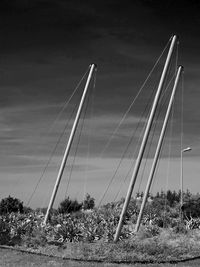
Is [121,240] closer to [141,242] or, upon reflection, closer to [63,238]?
[141,242]

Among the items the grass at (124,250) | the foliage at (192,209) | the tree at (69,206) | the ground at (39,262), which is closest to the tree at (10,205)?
the tree at (69,206)

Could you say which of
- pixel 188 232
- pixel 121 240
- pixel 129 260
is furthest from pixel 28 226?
pixel 188 232

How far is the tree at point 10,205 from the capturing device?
1627 inches

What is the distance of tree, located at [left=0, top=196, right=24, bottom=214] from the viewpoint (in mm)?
41331

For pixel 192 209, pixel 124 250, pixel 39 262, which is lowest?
pixel 39 262

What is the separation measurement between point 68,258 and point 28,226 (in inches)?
213

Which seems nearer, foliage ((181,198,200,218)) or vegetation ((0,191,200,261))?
vegetation ((0,191,200,261))

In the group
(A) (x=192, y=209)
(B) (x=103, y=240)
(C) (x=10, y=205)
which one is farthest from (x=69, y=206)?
(B) (x=103, y=240)

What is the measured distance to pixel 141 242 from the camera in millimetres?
19516

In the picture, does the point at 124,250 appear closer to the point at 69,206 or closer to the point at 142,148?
the point at 142,148

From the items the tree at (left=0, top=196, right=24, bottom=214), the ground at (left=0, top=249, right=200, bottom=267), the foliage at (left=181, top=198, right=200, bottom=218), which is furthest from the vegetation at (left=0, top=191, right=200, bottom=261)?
the tree at (left=0, top=196, right=24, bottom=214)

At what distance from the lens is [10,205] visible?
41.9 m

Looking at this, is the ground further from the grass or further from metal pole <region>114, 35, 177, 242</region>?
metal pole <region>114, 35, 177, 242</region>

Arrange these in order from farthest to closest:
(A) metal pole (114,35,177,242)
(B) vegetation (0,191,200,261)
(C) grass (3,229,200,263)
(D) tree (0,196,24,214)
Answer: (D) tree (0,196,24,214)
(A) metal pole (114,35,177,242)
(B) vegetation (0,191,200,261)
(C) grass (3,229,200,263)
